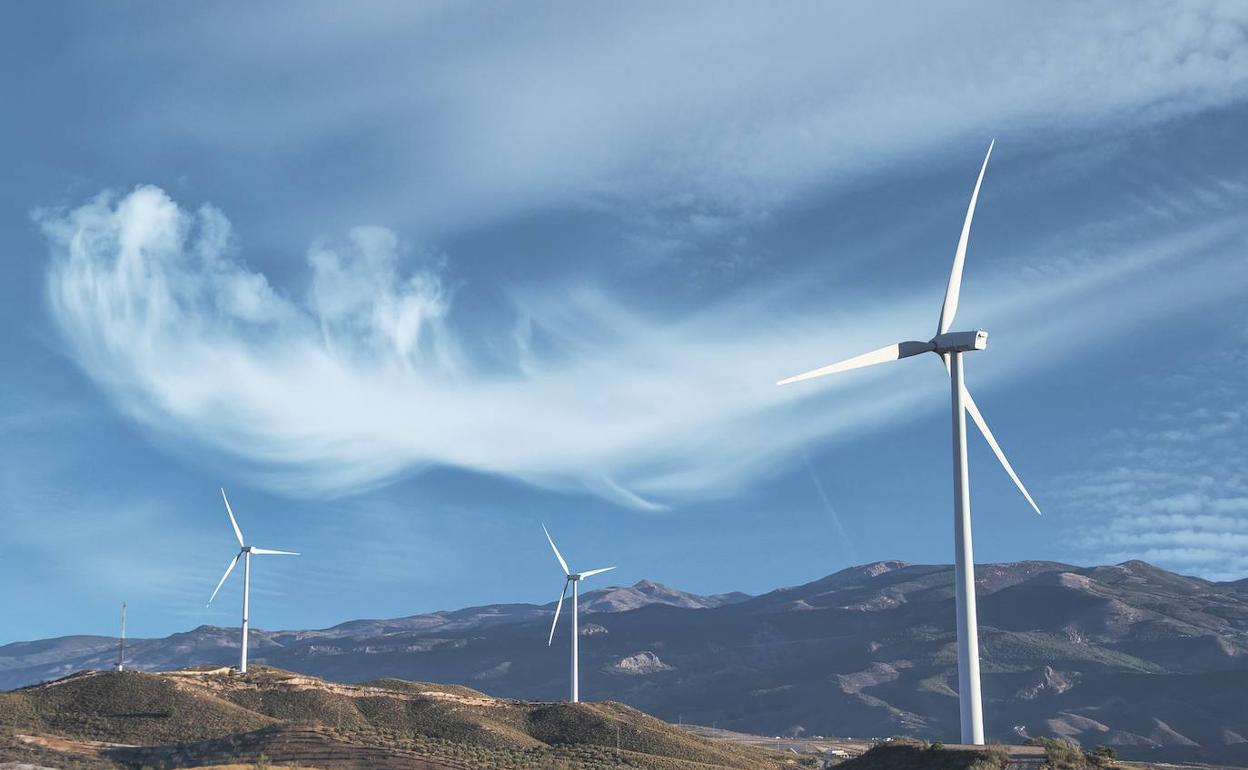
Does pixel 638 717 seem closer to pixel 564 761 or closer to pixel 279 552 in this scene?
pixel 564 761

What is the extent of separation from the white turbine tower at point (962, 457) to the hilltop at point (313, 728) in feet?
169

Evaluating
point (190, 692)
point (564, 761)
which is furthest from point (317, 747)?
point (190, 692)

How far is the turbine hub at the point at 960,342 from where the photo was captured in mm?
82250

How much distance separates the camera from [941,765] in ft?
241

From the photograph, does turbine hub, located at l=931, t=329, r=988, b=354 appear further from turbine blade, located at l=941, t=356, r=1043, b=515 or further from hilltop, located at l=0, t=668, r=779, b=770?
hilltop, located at l=0, t=668, r=779, b=770

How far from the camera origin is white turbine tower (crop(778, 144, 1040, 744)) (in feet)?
247

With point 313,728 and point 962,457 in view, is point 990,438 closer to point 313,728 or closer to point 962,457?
point 962,457

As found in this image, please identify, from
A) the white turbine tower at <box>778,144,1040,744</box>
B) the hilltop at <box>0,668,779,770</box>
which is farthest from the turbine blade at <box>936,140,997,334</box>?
the hilltop at <box>0,668,779,770</box>

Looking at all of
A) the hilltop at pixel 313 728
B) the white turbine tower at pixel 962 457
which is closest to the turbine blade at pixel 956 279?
the white turbine tower at pixel 962 457

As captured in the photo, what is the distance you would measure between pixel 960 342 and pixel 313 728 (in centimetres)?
7303

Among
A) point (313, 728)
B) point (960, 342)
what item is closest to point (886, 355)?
point (960, 342)

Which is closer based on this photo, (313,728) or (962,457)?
(962,457)

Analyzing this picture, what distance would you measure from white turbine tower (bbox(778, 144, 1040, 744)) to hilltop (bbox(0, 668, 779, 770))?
5159cm

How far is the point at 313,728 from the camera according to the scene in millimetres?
120250
